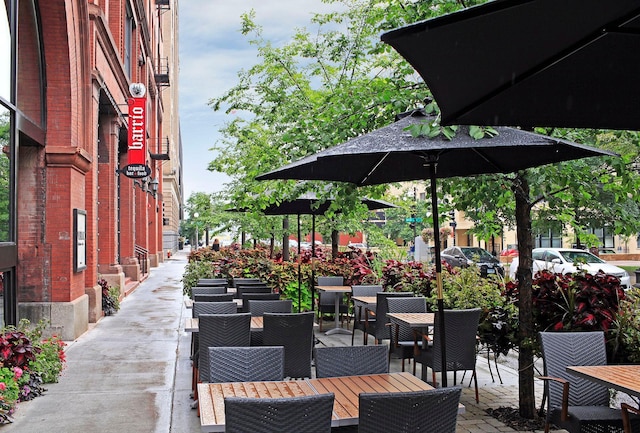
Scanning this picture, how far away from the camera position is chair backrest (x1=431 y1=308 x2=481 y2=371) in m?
7.09

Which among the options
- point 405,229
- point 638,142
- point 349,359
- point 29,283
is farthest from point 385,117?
point 405,229

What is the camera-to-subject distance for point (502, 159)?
5.94 meters

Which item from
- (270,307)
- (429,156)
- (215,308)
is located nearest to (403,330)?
(270,307)

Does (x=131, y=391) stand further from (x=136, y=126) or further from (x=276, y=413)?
(x=136, y=126)

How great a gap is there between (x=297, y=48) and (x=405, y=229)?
61.8 metres

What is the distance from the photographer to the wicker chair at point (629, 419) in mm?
4422

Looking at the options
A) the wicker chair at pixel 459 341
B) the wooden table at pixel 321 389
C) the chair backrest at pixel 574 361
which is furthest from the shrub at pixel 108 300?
the chair backrest at pixel 574 361

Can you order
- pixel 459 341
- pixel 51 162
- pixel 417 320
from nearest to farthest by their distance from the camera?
pixel 459 341, pixel 417 320, pixel 51 162

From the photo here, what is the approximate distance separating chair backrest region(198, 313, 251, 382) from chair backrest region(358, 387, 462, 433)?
384cm

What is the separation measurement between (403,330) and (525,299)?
7.64ft

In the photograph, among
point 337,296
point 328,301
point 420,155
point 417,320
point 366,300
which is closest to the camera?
point 420,155

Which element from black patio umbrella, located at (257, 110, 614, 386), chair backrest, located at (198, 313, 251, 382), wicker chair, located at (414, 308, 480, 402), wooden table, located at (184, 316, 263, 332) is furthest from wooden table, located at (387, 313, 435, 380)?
chair backrest, located at (198, 313, 251, 382)

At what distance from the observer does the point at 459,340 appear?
719 cm

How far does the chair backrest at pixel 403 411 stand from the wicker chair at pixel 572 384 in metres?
1.82
